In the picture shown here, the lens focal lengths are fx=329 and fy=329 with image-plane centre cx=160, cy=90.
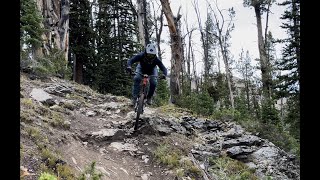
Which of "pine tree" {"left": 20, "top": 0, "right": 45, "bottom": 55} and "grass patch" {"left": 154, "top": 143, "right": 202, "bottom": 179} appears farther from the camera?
"pine tree" {"left": 20, "top": 0, "right": 45, "bottom": 55}

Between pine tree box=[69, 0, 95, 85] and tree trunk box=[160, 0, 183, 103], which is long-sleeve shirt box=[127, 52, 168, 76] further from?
pine tree box=[69, 0, 95, 85]

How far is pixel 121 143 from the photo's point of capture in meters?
7.31

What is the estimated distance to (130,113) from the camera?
9.48m

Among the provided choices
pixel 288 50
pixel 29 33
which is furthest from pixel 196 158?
pixel 288 50

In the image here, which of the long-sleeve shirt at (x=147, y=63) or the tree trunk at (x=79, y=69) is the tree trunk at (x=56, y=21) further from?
the long-sleeve shirt at (x=147, y=63)

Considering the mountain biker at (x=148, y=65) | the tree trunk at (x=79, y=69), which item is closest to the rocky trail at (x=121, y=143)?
the mountain biker at (x=148, y=65)

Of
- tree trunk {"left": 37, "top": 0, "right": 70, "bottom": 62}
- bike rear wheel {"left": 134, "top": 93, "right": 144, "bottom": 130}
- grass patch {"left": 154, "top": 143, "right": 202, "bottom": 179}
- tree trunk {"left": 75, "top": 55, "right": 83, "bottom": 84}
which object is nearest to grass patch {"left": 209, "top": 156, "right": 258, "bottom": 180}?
grass patch {"left": 154, "top": 143, "right": 202, "bottom": 179}

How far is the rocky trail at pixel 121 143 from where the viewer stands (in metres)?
5.44

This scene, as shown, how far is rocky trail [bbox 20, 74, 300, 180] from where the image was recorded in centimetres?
544

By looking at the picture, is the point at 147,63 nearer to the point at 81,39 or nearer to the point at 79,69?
the point at 79,69

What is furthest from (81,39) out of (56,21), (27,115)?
(27,115)

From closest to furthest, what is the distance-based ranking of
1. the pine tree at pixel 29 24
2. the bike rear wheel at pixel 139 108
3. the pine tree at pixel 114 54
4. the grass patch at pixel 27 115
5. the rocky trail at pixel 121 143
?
1. the rocky trail at pixel 121 143
2. the grass patch at pixel 27 115
3. the bike rear wheel at pixel 139 108
4. the pine tree at pixel 29 24
5. the pine tree at pixel 114 54
